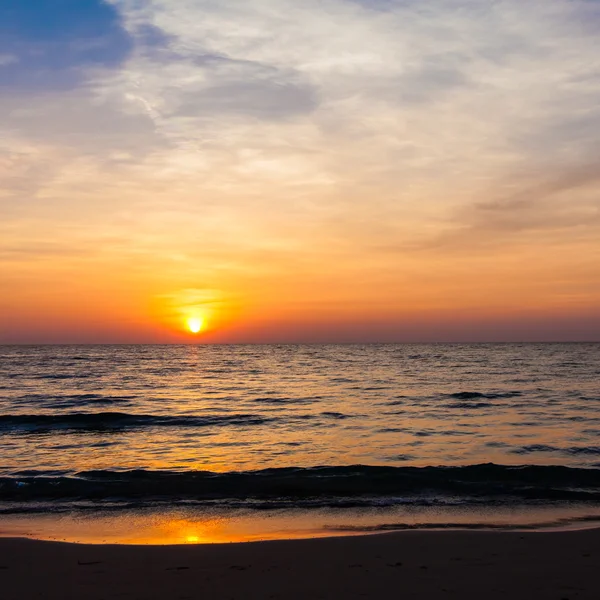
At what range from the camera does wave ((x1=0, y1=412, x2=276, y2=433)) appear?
25938 mm

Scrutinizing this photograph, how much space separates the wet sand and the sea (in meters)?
1.10

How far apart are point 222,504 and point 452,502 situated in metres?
5.12

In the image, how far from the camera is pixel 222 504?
518 inches

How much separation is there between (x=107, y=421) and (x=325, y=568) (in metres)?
21.9

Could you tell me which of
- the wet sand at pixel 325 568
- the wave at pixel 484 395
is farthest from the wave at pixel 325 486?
the wave at pixel 484 395

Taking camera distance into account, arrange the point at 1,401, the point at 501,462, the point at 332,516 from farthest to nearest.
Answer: the point at 1,401 → the point at 501,462 → the point at 332,516

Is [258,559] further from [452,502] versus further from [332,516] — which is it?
[452,502]

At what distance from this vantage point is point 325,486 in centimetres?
1466

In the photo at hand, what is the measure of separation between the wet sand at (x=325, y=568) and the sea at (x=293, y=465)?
1.10m

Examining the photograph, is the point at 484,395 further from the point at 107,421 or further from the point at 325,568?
the point at 325,568

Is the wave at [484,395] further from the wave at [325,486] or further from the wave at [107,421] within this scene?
the wave at [325,486]

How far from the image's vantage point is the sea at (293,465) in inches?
461

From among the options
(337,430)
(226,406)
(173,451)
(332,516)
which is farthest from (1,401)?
(332,516)

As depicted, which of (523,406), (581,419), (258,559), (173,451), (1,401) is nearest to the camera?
(258,559)
